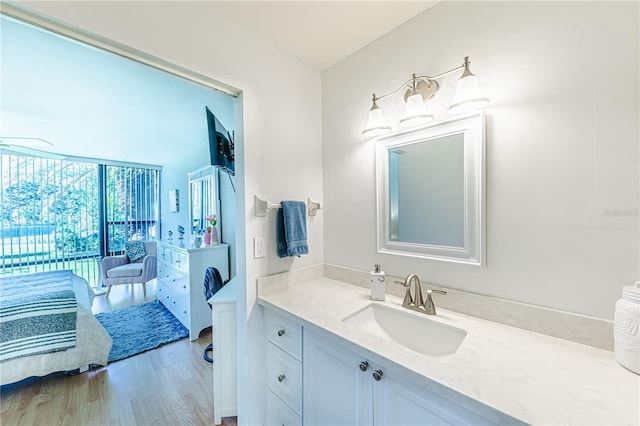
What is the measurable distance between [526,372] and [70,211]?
20.4 feet

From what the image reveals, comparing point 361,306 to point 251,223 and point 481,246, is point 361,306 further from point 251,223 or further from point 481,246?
point 251,223

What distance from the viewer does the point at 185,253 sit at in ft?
9.09

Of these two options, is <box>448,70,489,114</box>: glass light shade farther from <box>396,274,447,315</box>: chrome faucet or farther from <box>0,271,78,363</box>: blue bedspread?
<box>0,271,78,363</box>: blue bedspread

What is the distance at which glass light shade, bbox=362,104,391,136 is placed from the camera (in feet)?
4.61

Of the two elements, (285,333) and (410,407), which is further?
(285,333)

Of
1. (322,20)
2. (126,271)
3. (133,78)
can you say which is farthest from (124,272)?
(322,20)

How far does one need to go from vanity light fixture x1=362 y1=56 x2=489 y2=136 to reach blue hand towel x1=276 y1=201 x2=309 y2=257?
66 cm

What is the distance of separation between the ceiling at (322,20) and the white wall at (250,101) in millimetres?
83

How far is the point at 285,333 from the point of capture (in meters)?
1.29

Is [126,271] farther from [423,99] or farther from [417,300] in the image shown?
[423,99]

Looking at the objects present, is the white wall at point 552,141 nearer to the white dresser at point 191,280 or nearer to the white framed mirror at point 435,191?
the white framed mirror at point 435,191

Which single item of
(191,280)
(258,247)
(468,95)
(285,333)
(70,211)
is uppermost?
(468,95)

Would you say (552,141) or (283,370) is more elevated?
(552,141)

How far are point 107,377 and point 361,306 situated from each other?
234 cm
